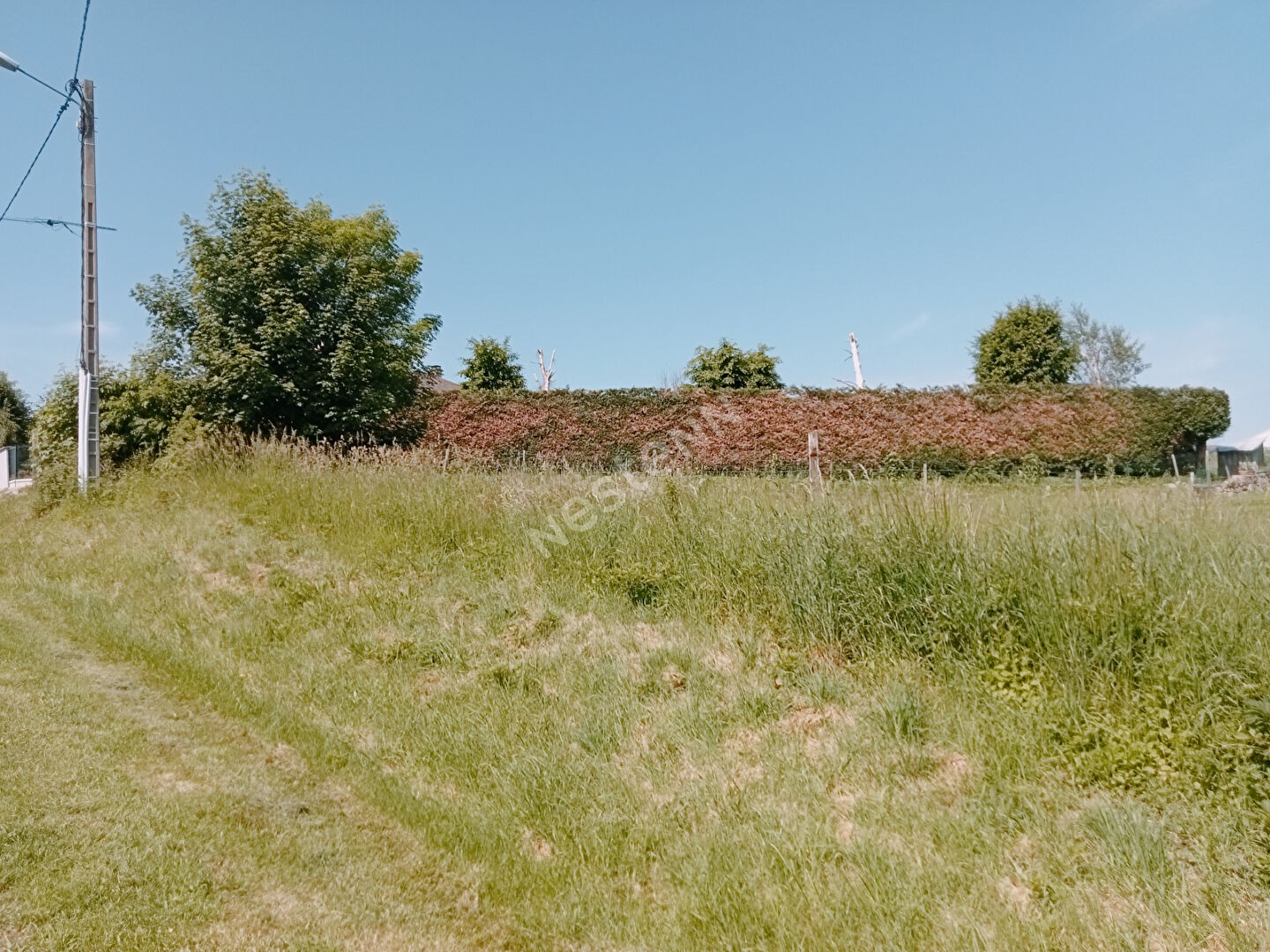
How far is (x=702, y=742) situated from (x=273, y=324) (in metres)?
9.05

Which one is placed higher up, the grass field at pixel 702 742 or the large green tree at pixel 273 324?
the large green tree at pixel 273 324

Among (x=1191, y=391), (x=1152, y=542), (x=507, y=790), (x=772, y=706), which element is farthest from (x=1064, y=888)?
(x=1191, y=391)

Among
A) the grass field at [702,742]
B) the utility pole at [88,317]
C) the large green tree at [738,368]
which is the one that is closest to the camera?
the grass field at [702,742]

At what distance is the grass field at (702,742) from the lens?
2.45 m

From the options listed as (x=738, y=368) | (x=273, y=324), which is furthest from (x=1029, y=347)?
(x=273, y=324)

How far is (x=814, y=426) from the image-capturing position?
1719 cm

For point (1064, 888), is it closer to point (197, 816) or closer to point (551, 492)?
point (197, 816)

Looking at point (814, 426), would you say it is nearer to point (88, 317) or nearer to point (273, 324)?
point (273, 324)

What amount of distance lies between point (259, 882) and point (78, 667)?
127 inches

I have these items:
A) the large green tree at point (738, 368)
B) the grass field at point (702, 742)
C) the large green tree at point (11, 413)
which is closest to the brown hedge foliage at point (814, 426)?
the large green tree at point (738, 368)

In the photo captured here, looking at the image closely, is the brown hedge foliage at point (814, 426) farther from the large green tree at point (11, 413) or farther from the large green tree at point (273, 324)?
the large green tree at point (11, 413)

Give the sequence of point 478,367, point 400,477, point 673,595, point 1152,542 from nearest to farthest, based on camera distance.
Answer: point 1152,542, point 673,595, point 400,477, point 478,367

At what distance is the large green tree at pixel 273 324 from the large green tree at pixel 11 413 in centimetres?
2470

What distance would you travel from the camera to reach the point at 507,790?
3.38m
